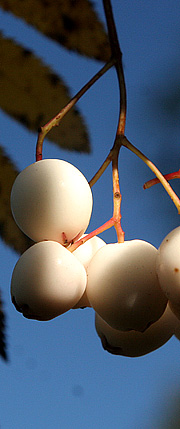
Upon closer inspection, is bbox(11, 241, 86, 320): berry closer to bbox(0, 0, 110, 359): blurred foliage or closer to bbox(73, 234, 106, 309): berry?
bbox(73, 234, 106, 309): berry

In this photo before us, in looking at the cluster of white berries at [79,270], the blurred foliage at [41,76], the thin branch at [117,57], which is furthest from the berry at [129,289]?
the blurred foliage at [41,76]

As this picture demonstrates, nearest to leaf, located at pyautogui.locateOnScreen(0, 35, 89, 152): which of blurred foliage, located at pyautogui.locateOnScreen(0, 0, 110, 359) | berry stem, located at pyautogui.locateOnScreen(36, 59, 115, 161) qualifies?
blurred foliage, located at pyautogui.locateOnScreen(0, 0, 110, 359)

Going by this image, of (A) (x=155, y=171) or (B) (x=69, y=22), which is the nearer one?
(A) (x=155, y=171)

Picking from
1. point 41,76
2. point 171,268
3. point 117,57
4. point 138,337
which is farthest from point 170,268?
point 41,76

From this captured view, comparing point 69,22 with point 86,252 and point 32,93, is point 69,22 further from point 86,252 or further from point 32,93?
point 86,252

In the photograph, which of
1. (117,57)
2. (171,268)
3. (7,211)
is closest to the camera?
(171,268)

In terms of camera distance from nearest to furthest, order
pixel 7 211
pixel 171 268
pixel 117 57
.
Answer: pixel 171 268 → pixel 117 57 → pixel 7 211

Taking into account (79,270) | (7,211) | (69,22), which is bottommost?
(7,211)

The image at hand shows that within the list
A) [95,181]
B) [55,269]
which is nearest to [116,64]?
[95,181]
